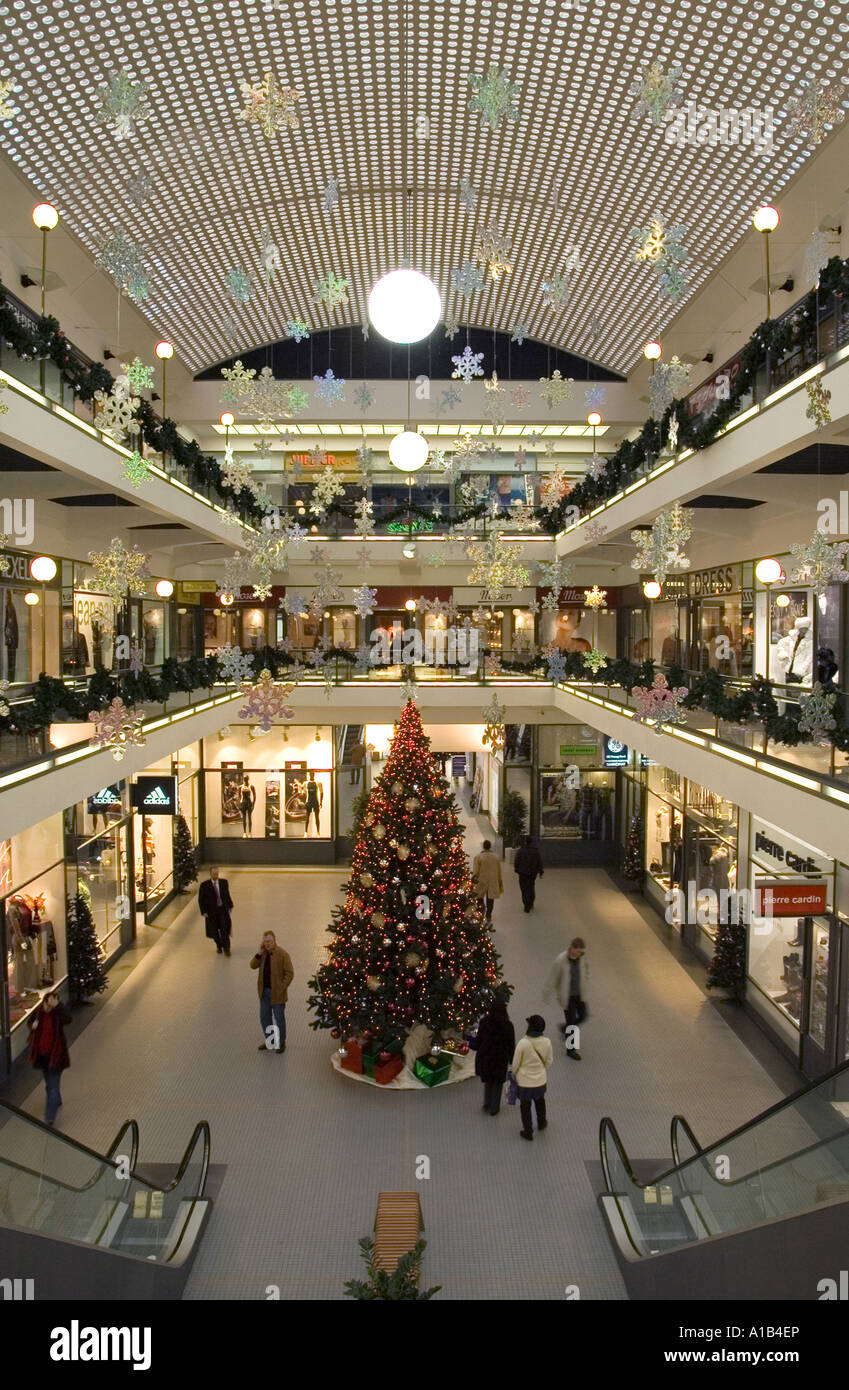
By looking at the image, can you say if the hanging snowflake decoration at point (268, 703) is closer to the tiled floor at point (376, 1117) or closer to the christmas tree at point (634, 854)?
the tiled floor at point (376, 1117)

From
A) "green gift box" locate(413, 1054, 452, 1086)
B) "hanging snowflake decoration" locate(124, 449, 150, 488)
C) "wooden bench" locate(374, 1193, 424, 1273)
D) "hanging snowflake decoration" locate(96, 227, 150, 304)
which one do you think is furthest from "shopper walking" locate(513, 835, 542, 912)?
"hanging snowflake decoration" locate(96, 227, 150, 304)

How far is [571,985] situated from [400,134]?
43.5 ft

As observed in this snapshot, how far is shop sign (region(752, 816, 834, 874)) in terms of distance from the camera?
10.6 meters

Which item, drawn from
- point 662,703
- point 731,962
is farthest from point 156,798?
point 731,962

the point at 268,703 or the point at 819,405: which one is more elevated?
the point at 819,405

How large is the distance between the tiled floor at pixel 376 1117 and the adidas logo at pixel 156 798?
8.05 feet

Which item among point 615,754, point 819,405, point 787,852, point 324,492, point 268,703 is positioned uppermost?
point 324,492

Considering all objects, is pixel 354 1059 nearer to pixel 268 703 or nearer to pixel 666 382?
pixel 268 703

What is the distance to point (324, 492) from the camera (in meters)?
20.8

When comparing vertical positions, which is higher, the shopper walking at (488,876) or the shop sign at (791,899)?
the shop sign at (791,899)

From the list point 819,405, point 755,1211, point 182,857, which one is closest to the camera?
point 755,1211

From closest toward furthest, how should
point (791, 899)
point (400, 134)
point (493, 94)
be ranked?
point (493, 94) → point (791, 899) → point (400, 134)

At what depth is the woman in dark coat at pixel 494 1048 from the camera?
32.8ft

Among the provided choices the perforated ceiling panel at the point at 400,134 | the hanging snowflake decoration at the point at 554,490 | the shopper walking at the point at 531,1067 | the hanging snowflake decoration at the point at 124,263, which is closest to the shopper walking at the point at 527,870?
the hanging snowflake decoration at the point at 554,490
